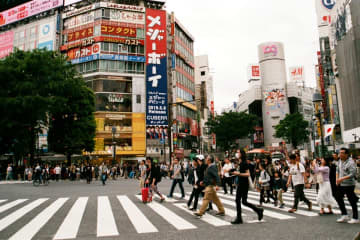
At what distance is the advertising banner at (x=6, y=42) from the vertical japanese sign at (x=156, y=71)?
85.4ft

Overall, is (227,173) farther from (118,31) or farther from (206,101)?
(206,101)

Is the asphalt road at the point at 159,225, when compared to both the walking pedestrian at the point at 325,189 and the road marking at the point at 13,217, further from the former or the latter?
the walking pedestrian at the point at 325,189

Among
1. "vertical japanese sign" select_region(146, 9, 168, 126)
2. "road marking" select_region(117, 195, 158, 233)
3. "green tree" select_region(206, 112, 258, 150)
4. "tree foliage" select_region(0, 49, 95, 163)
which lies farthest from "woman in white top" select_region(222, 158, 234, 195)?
"green tree" select_region(206, 112, 258, 150)

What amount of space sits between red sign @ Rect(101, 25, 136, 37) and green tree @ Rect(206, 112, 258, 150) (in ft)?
63.4

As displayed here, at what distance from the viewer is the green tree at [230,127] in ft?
162

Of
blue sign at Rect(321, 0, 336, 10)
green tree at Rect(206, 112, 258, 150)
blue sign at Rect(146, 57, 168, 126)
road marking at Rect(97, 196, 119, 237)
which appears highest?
blue sign at Rect(321, 0, 336, 10)

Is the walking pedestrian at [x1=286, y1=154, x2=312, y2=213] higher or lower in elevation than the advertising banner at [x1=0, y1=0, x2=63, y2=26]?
lower

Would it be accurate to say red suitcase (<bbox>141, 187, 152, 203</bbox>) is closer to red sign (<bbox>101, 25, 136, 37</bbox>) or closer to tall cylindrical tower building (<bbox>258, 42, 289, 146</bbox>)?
red sign (<bbox>101, 25, 136, 37</bbox>)

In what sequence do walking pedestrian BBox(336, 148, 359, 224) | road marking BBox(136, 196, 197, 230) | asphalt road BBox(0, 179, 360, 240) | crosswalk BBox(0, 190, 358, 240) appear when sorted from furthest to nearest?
1. road marking BBox(136, 196, 197, 230)
2. walking pedestrian BBox(336, 148, 359, 224)
3. crosswalk BBox(0, 190, 358, 240)
4. asphalt road BBox(0, 179, 360, 240)

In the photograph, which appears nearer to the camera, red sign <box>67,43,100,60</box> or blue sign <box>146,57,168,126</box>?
red sign <box>67,43,100,60</box>

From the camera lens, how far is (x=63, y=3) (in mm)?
48406

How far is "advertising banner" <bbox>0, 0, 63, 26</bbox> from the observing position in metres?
49.4

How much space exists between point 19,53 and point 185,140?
107 ft

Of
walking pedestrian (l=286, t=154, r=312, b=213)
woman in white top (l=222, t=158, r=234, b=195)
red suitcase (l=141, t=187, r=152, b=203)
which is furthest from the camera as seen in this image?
woman in white top (l=222, t=158, r=234, b=195)
